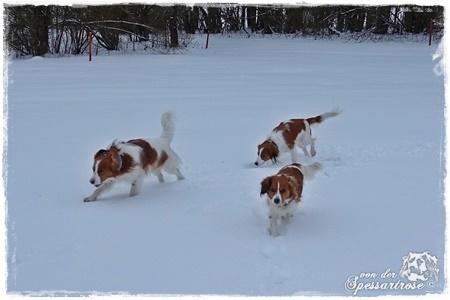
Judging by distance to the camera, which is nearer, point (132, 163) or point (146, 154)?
point (132, 163)

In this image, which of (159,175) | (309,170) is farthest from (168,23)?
(309,170)

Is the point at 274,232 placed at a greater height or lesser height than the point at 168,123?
lesser

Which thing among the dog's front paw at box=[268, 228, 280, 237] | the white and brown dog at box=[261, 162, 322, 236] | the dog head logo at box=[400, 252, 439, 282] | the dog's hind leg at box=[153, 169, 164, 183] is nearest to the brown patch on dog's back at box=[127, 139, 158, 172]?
the dog's hind leg at box=[153, 169, 164, 183]

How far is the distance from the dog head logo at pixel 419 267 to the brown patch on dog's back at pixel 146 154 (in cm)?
282

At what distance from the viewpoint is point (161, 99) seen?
11.0m

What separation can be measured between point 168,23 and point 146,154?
1774cm

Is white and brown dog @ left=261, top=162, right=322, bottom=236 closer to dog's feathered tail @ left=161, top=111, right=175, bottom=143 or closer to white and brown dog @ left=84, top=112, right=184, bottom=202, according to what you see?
white and brown dog @ left=84, top=112, right=184, bottom=202

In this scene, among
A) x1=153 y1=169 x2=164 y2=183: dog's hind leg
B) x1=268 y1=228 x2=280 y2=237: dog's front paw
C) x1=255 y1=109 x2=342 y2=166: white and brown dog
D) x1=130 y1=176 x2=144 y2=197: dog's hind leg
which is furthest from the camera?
x1=255 y1=109 x2=342 y2=166: white and brown dog

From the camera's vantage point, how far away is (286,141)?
22.2 feet

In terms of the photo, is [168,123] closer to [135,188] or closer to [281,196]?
[135,188]

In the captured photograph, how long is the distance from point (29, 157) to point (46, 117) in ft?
8.87

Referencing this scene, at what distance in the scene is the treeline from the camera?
1956 centimetres

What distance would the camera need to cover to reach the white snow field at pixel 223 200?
3.43m

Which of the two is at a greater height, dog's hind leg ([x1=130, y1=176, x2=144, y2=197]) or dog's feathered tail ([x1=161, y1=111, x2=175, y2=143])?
dog's feathered tail ([x1=161, y1=111, x2=175, y2=143])
